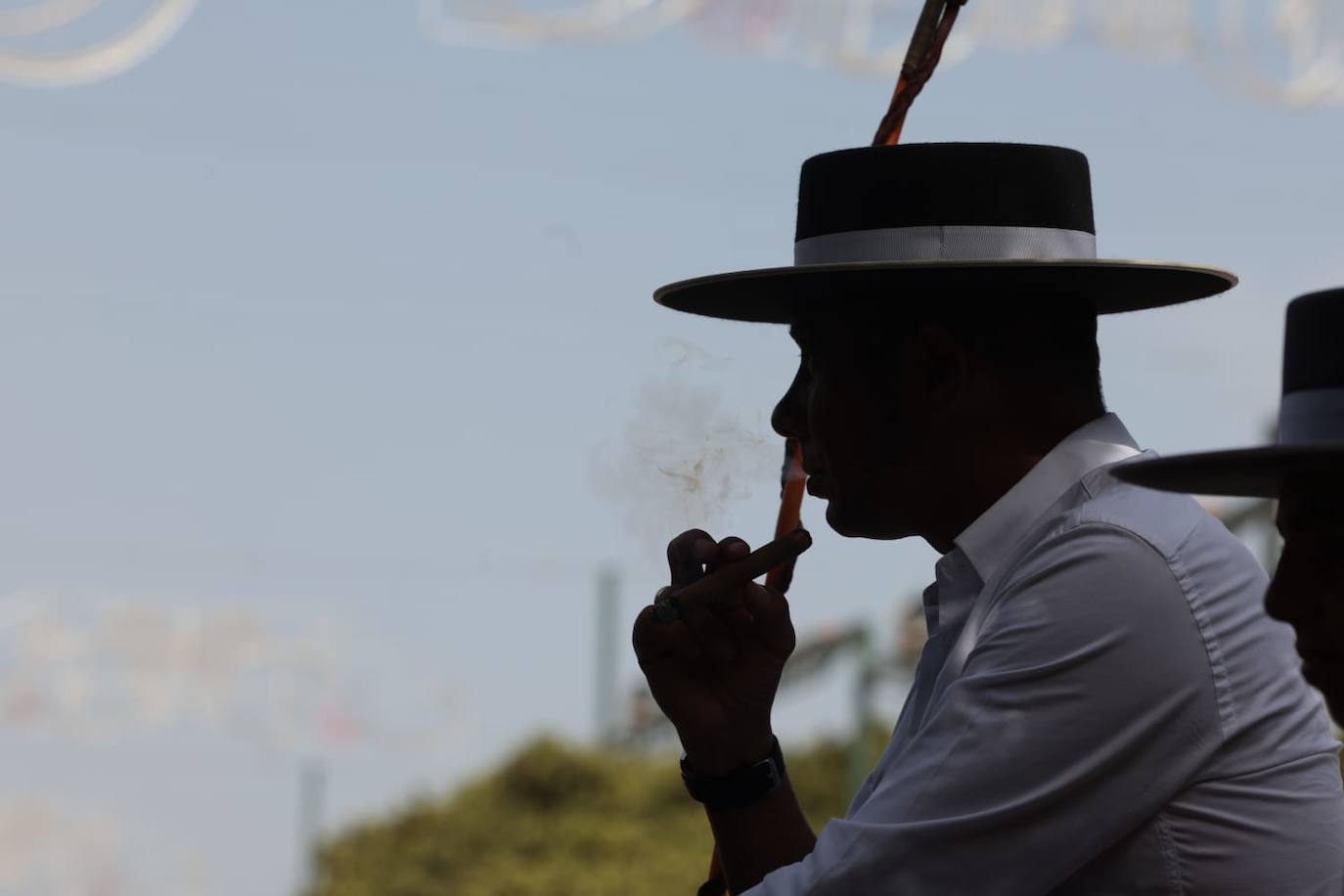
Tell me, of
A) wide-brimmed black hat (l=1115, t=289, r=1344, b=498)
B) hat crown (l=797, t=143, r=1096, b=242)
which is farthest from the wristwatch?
wide-brimmed black hat (l=1115, t=289, r=1344, b=498)

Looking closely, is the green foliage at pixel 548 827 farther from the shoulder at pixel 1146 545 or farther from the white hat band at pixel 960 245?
the shoulder at pixel 1146 545

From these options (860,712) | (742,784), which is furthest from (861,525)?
(860,712)

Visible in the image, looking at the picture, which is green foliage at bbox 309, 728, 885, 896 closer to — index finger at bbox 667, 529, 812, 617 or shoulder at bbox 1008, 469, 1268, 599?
index finger at bbox 667, 529, 812, 617

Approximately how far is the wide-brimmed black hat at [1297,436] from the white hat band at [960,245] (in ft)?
2.09

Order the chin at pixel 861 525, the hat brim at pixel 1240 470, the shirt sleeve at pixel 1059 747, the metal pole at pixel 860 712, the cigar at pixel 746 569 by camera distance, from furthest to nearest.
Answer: the metal pole at pixel 860 712 < the cigar at pixel 746 569 < the chin at pixel 861 525 < the shirt sleeve at pixel 1059 747 < the hat brim at pixel 1240 470

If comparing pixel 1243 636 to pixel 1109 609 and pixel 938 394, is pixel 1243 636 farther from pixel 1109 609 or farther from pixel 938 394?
pixel 938 394

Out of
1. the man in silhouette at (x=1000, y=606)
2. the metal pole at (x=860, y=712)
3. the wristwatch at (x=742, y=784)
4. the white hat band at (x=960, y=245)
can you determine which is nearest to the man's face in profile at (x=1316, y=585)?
the man in silhouette at (x=1000, y=606)

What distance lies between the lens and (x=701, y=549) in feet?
9.68

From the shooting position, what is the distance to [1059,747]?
7.86 feet

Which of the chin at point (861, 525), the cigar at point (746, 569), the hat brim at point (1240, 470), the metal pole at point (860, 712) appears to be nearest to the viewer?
the hat brim at point (1240, 470)

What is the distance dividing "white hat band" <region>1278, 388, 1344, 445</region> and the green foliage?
868 cm

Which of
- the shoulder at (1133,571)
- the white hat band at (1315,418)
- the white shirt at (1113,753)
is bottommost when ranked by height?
the white shirt at (1113,753)

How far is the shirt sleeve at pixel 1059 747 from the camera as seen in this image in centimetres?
239

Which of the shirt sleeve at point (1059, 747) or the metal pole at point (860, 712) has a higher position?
the metal pole at point (860, 712)
